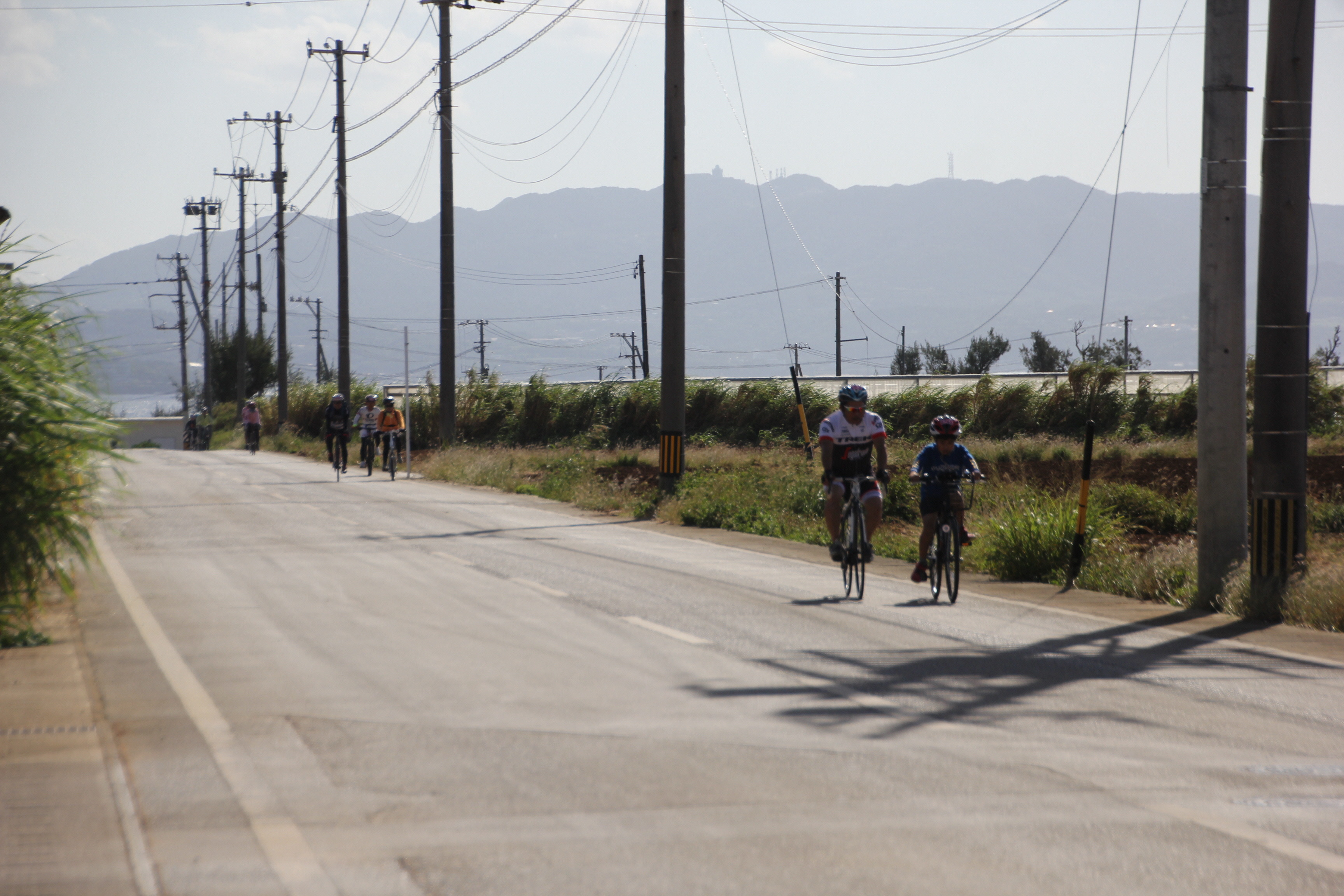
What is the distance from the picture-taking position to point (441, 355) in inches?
1411

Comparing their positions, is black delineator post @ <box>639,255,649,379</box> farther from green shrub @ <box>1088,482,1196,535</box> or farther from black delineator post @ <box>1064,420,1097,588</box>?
black delineator post @ <box>1064,420,1097,588</box>

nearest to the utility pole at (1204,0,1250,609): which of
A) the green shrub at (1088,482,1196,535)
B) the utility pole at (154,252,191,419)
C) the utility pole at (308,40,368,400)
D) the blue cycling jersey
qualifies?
the blue cycling jersey

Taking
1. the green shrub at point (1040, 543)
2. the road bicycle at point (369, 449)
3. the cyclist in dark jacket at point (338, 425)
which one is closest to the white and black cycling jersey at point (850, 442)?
the green shrub at point (1040, 543)

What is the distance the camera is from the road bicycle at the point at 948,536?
12.3 m

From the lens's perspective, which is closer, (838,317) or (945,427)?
(945,427)

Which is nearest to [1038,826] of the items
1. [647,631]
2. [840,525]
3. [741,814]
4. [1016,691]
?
[741,814]

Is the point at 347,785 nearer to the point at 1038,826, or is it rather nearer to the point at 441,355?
the point at 1038,826

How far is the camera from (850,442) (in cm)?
1280

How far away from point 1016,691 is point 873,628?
2494 mm

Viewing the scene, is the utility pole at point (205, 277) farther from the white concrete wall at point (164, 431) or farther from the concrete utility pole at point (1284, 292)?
the concrete utility pole at point (1284, 292)

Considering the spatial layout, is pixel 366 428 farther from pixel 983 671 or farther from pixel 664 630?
pixel 983 671

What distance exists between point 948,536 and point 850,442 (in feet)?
4.27

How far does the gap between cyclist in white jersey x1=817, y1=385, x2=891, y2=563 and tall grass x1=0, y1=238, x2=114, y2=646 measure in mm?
6432

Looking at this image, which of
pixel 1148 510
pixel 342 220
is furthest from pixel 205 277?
pixel 1148 510
